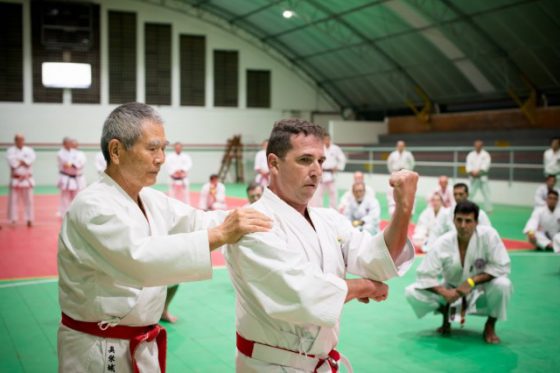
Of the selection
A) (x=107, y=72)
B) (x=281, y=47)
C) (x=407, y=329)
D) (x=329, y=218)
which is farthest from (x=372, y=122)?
(x=329, y=218)

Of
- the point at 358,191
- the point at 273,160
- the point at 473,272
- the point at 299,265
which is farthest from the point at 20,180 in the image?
the point at 299,265

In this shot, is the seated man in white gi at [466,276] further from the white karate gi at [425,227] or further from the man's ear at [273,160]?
the white karate gi at [425,227]

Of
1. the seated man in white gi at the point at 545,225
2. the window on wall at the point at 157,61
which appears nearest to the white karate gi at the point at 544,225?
the seated man in white gi at the point at 545,225

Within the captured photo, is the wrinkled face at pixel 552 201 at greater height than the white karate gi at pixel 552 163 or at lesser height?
lesser

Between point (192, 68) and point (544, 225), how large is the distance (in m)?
17.8

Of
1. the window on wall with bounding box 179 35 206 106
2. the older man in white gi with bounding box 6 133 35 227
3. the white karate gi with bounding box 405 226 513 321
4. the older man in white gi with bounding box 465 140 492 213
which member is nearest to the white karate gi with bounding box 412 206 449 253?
the white karate gi with bounding box 405 226 513 321

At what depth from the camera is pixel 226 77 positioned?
2502 cm

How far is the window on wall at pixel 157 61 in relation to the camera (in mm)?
23484

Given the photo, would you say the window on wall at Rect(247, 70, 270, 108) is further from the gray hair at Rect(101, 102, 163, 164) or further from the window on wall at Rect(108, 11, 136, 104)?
the gray hair at Rect(101, 102, 163, 164)

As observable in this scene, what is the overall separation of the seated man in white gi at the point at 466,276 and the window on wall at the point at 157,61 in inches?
785

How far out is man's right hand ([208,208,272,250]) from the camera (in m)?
2.02

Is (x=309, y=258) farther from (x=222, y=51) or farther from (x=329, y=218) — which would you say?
(x=222, y=51)

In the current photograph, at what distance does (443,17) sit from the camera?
57.3ft

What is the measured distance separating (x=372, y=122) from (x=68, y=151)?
1550 cm
